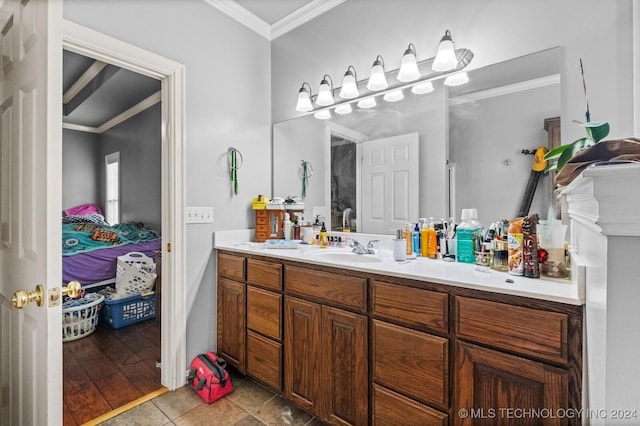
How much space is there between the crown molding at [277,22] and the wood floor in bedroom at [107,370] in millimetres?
2659

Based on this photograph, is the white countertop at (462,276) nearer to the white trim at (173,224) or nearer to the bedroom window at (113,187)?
the white trim at (173,224)

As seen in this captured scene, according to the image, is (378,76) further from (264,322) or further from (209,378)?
(209,378)

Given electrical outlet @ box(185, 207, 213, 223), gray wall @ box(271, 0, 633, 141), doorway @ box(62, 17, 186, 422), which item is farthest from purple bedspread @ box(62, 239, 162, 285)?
gray wall @ box(271, 0, 633, 141)

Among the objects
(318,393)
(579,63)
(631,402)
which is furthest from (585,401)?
(579,63)

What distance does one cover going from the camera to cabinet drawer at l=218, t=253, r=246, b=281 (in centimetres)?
199

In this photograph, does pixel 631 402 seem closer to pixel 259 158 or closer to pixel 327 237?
pixel 327 237

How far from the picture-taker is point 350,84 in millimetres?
2047

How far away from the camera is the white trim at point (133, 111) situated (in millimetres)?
3899

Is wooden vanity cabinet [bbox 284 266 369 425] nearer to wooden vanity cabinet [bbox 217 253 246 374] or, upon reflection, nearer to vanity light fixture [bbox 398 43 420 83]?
wooden vanity cabinet [bbox 217 253 246 374]

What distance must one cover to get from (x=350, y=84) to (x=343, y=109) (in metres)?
0.19

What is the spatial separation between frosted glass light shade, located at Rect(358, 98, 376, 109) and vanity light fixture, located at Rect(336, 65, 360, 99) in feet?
0.18

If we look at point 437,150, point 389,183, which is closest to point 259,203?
point 389,183

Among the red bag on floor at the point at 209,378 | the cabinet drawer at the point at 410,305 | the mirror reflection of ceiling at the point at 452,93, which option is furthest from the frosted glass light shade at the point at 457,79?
the red bag on floor at the point at 209,378

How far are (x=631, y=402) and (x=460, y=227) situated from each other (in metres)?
1.09
